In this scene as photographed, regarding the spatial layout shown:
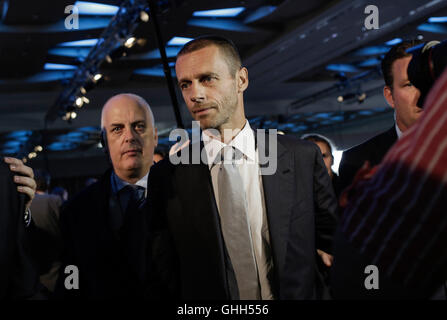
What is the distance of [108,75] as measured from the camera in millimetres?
9148

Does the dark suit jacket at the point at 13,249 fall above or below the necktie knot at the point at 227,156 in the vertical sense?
below

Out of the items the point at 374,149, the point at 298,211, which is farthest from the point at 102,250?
the point at 374,149

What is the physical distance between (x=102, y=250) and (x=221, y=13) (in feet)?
18.8

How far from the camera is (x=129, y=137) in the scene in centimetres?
199

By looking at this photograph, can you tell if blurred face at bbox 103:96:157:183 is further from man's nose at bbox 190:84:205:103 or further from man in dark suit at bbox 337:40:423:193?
man in dark suit at bbox 337:40:423:193

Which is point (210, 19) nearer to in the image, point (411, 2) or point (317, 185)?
point (411, 2)

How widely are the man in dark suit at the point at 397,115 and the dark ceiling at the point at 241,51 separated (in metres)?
3.03

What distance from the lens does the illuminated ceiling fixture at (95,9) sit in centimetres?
652

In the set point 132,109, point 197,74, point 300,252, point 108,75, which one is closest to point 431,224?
point 300,252

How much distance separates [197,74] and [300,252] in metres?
0.64
